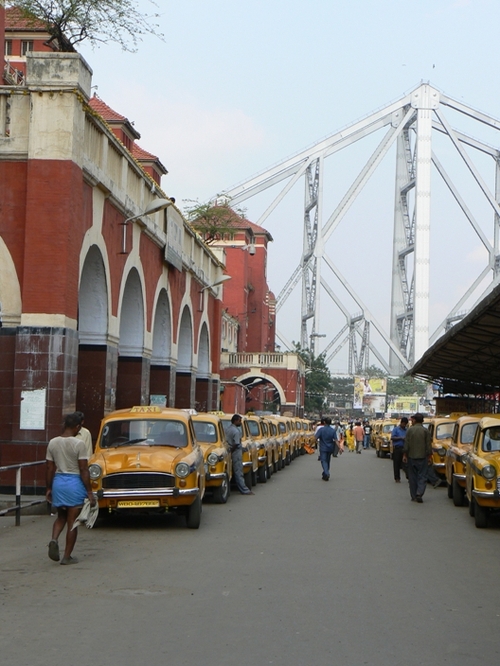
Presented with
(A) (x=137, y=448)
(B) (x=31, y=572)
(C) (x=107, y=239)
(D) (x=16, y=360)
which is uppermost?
(C) (x=107, y=239)

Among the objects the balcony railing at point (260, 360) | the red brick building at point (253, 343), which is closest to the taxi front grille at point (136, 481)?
the red brick building at point (253, 343)

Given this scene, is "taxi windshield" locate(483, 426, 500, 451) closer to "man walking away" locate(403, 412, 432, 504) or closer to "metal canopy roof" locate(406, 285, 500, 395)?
"metal canopy roof" locate(406, 285, 500, 395)

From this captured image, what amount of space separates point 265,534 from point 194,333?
23115 mm

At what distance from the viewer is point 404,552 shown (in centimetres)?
1177

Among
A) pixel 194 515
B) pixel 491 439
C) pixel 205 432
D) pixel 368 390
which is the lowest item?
pixel 194 515

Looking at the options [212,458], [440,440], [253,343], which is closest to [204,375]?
[440,440]

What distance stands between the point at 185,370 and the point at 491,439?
21069mm

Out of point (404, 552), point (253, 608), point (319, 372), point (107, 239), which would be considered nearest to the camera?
point (253, 608)

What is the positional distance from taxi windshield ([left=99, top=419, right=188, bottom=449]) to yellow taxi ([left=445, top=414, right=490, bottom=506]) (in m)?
4.80

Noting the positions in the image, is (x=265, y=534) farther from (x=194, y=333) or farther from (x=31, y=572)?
(x=194, y=333)

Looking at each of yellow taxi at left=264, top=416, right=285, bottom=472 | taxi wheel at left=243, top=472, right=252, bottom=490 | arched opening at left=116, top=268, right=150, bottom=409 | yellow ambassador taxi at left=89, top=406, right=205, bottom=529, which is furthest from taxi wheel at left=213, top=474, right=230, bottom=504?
yellow taxi at left=264, top=416, right=285, bottom=472

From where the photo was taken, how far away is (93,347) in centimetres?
2161

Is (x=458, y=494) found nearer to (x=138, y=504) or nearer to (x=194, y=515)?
(x=194, y=515)

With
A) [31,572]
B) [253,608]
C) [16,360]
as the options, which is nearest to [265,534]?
[31,572]
